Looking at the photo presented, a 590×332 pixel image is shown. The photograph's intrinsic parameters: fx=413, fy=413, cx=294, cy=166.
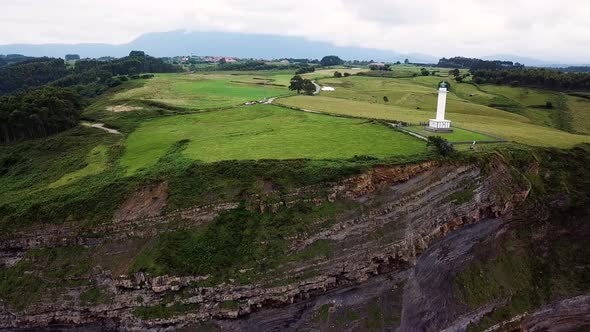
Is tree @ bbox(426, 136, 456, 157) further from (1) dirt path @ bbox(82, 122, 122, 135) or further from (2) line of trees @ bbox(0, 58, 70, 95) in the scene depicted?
(2) line of trees @ bbox(0, 58, 70, 95)

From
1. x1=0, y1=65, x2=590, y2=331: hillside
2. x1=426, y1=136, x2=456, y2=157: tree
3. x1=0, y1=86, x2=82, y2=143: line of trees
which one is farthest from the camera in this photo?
x1=0, y1=86, x2=82, y2=143: line of trees

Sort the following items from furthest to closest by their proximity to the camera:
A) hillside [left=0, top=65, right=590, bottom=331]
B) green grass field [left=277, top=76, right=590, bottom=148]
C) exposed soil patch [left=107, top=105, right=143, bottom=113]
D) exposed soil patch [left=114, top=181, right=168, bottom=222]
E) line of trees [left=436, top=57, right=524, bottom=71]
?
line of trees [left=436, top=57, right=524, bottom=71] < exposed soil patch [left=107, top=105, right=143, bottom=113] < green grass field [left=277, top=76, right=590, bottom=148] < exposed soil patch [left=114, top=181, right=168, bottom=222] < hillside [left=0, top=65, right=590, bottom=331]

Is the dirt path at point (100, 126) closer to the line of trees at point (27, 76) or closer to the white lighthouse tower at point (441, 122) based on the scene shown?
the white lighthouse tower at point (441, 122)

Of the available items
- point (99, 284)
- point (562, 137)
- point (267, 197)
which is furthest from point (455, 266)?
point (99, 284)

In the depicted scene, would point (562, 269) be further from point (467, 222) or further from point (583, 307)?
point (467, 222)

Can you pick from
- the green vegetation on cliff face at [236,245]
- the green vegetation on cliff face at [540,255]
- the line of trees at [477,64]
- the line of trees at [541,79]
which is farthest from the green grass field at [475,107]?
the line of trees at [477,64]

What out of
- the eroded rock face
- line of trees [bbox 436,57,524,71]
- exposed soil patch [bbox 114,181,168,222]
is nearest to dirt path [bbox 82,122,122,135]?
exposed soil patch [bbox 114,181,168,222]

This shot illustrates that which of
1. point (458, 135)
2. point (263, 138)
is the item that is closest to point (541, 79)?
point (458, 135)
